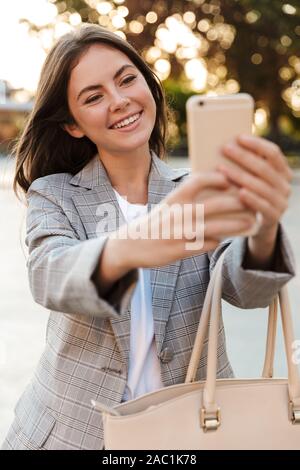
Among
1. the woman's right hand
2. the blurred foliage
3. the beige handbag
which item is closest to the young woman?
the woman's right hand

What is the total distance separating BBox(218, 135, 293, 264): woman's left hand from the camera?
3.52 ft

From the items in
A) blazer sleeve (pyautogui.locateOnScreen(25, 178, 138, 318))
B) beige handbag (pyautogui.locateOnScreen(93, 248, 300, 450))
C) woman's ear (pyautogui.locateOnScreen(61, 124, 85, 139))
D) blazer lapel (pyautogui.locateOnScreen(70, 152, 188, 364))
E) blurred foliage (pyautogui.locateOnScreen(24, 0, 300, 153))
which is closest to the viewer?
blazer sleeve (pyautogui.locateOnScreen(25, 178, 138, 318))

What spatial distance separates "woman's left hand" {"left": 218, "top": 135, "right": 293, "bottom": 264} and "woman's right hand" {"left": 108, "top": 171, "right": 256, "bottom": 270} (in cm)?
2

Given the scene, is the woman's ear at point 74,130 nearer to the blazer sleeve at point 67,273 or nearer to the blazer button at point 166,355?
the blazer sleeve at point 67,273

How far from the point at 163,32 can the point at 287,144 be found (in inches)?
198

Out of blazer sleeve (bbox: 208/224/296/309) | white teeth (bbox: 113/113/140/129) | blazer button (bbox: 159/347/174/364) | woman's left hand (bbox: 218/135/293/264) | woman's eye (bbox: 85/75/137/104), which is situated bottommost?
blazer button (bbox: 159/347/174/364)

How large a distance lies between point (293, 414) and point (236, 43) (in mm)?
22839

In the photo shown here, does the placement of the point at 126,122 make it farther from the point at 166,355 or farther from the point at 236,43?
the point at 236,43

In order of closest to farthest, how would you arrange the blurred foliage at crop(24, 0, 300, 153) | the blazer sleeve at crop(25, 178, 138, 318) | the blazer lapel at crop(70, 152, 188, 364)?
the blazer sleeve at crop(25, 178, 138, 318)
the blazer lapel at crop(70, 152, 188, 364)
the blurred foliage at crop(24, 0, 300, 153)

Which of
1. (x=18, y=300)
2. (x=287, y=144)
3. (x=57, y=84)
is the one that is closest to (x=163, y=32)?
(x=287, y=144)

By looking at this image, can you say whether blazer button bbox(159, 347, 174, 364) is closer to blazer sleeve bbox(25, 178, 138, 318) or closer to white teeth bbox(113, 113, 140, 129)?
blazer sleeve bbox(25, 178, 138, 318)

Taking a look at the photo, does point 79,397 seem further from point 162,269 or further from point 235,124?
point 235,124

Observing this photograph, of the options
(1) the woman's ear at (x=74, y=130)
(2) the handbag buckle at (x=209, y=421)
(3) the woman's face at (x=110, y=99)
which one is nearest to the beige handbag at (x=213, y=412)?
(2) the handbag buckle at (x=209, y=421)

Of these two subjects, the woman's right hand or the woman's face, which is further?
the woman's face
